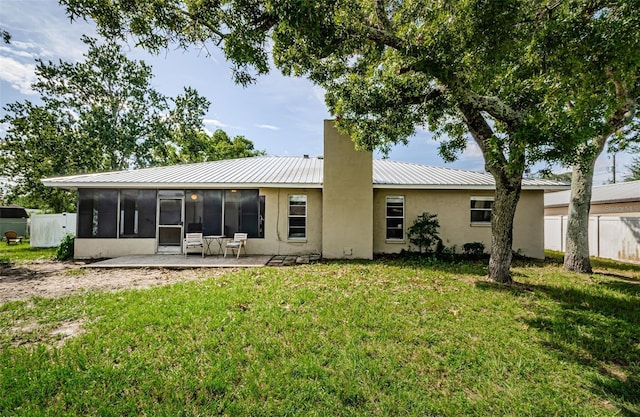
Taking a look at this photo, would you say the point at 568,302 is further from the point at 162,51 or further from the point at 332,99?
the point at 162,51

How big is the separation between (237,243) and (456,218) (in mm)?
8729

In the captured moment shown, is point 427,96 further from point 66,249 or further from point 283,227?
point 66,249

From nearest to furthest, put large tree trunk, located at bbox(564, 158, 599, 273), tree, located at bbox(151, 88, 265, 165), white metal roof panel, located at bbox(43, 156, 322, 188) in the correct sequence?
1. large tree trunk, located at bbox(564, 158, 599, 273)
2. white metal roof panel, located at bbox(43, 156, 322, 188)
3. tree, located at bbox(151, 88, 265, 165)

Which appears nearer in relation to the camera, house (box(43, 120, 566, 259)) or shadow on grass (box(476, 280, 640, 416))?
shadow on grass (box(476, 280, 640, 416))

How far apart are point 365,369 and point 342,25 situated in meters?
6.08

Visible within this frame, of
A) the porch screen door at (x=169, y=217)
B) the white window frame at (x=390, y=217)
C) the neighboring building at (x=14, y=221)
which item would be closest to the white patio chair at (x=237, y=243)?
the porch screen door at (x=169, y=217)

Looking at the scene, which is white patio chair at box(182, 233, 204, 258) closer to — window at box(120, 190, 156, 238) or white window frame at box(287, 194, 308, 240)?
window at box(120, 190, 156, 238)

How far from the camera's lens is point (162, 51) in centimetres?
615

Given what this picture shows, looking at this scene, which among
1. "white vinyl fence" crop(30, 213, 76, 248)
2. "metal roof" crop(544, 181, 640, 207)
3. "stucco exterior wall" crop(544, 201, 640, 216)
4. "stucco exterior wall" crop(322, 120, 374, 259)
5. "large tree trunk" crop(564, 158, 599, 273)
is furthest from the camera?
"white vinyl fence" crop(30, 213, 76, 248)

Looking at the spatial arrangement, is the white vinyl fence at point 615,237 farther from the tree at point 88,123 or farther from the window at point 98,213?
the tree at point 88,123

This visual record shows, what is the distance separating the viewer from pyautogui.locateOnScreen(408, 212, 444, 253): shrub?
1041cm

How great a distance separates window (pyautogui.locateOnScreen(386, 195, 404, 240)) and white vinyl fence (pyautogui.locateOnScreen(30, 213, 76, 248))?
54.4 ft

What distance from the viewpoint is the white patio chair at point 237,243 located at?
9875mm

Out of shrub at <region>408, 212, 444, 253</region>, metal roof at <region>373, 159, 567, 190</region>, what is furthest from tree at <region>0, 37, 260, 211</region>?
shrub at <region>408, 212, 444, 253</region>
